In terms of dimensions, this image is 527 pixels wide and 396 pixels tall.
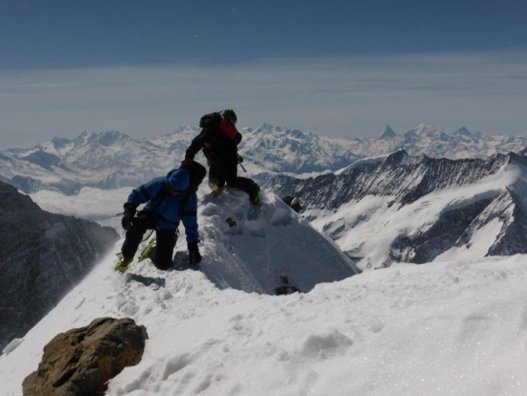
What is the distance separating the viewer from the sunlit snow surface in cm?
536

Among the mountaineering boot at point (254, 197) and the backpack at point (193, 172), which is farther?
the mountaineering boot at point (254, 197)

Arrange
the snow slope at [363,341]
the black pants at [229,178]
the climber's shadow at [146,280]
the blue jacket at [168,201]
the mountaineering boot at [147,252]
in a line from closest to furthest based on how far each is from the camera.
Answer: the snow slope at [363,341] → the climber's shadow at [146,280] → the blue jacket at [168,201] → the mountaineering boot at [147,252] → the black pants at [229,178]

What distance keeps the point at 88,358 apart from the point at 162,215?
7.19 m

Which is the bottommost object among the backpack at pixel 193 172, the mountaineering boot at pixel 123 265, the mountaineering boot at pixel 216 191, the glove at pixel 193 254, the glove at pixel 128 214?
the mountaineering boot at pixel 123 265

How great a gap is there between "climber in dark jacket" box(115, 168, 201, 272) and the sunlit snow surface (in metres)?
3.90

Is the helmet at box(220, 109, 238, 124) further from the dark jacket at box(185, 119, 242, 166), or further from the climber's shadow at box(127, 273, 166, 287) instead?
the climber's shadow at box(127, 273, 166, 287)

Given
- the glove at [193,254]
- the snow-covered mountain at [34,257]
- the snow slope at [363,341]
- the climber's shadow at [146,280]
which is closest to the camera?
the snow slope at [363,341]

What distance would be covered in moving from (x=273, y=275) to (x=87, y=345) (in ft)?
37.5

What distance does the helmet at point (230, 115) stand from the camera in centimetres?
2002

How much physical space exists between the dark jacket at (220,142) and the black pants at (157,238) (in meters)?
4.99

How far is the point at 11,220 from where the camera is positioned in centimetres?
13975

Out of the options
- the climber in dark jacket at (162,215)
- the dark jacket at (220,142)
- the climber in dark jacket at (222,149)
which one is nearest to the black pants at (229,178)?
the climber in dark jacket at (222,149)

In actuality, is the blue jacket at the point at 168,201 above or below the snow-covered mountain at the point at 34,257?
above

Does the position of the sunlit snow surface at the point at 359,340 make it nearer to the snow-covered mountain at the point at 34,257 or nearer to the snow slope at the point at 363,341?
the snow slope at the point at 363,341
